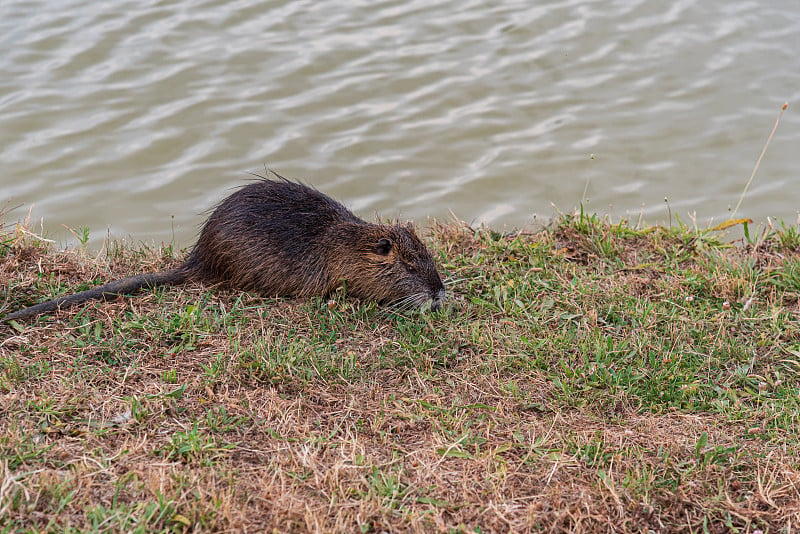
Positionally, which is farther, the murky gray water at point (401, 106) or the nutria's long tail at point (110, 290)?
the murky gray water at point (401, 106)

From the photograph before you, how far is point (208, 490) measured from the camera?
299 centimetres

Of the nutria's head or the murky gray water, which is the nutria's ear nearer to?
the nutria's head

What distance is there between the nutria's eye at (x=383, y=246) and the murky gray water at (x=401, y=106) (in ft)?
5.63

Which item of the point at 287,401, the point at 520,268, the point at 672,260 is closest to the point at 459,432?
the point at 287,401

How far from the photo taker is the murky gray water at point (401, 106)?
22.9ft

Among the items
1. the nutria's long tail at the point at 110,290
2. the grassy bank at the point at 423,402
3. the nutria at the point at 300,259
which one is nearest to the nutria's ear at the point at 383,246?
the nutria at the point at 300,259

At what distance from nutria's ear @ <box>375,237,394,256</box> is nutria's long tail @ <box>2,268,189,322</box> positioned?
3.35 ft

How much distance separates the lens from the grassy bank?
3.00 metres

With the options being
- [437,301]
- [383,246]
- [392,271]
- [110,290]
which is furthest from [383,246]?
[110,290]

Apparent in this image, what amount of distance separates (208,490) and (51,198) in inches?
181

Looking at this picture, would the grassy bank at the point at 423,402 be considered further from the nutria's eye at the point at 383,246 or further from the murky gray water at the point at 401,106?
the murky gray water at the point at 401,106

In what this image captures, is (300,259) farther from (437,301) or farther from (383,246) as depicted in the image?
(437,301)

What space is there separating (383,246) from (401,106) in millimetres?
3682

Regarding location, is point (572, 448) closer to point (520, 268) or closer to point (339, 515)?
point (339, 515)
